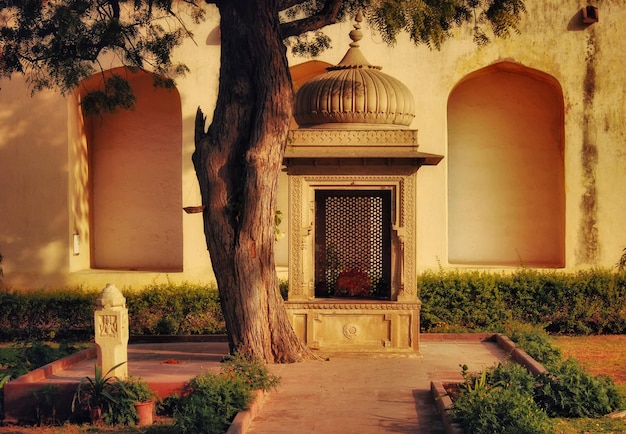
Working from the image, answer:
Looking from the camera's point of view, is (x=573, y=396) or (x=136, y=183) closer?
(x=573, y=396)

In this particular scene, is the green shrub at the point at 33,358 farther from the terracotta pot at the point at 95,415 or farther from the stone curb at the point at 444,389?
the stone curb at the point at 444,389

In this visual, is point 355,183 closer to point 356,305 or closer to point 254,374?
point 356,305

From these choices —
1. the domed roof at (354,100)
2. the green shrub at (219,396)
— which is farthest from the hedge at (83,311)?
the green shrub at (219,396)

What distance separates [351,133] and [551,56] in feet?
21.1

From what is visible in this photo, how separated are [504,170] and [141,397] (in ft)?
37.7

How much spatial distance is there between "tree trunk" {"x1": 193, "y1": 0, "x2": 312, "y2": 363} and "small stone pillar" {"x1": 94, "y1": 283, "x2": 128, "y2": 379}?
1856mm

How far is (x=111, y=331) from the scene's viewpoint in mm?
10938

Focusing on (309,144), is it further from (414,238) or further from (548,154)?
(548,154)

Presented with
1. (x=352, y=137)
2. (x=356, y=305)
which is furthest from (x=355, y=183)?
(x=356, y=305)

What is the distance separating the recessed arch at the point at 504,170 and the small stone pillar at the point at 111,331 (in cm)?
1039

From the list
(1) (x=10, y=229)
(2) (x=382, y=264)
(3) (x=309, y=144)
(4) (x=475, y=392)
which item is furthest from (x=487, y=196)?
(4) (x=475, y=392)

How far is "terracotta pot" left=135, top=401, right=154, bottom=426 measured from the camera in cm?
1021

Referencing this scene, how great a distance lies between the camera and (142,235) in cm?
2064

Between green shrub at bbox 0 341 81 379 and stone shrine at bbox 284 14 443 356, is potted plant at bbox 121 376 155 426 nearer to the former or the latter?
green shrub at bbox 0 341 81 379
